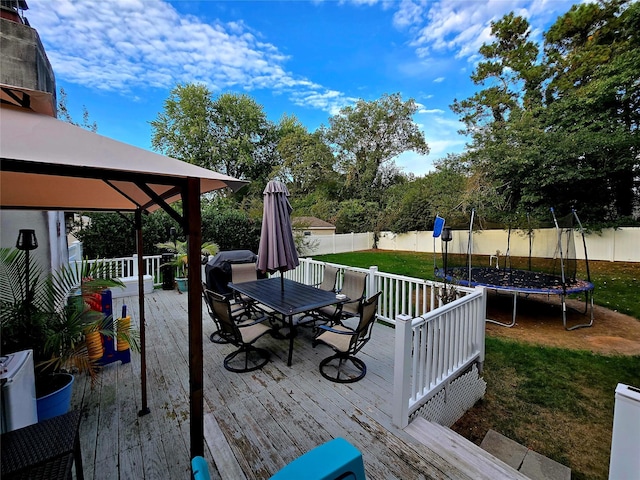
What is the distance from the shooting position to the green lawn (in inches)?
107

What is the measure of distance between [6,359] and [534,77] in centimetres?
2111

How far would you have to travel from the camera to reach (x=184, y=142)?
21000 mm

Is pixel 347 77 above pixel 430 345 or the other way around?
above

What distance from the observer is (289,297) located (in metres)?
4.12

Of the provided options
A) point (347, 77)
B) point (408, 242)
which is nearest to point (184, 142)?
point (347, 77)

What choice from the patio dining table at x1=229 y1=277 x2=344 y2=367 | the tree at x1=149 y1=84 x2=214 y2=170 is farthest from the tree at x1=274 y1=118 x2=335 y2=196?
the patio dining table at x1=229 y1=277 x2=344 y2=367

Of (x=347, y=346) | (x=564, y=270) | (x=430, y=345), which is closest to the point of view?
(x=430, y=345)

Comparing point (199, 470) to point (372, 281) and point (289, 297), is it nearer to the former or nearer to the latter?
point (289, 297)

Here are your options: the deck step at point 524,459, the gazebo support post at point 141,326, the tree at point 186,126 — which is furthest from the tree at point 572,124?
the tree at point 186,126

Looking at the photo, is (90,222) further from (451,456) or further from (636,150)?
(636,150)

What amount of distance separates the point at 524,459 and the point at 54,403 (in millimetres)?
4214

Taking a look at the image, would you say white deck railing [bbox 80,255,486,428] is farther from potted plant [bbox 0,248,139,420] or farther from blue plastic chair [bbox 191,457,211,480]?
potted plant [bbox 0,248,139,420]

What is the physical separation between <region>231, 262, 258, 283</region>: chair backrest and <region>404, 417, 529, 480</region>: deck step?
3.96 m

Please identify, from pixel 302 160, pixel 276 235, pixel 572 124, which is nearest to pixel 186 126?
pixel 302 160
